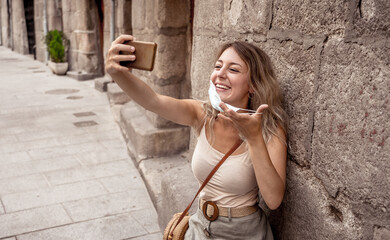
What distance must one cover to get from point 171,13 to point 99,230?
8.19 ft

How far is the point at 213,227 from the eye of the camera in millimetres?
1781

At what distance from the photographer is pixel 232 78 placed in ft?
5.49

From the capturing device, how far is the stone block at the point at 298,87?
1.56 meters

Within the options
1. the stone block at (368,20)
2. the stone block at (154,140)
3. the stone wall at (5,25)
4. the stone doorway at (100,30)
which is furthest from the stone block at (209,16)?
the stone wall at (5,25)

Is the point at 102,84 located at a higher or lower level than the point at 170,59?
lower

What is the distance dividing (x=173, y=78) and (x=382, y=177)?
352 centimetres

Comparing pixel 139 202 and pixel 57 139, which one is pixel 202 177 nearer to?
pixel 139 202

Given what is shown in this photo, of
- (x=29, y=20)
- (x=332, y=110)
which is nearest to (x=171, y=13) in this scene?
(x=332, y=110)

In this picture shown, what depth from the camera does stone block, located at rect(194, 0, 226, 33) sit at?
2.48 meters

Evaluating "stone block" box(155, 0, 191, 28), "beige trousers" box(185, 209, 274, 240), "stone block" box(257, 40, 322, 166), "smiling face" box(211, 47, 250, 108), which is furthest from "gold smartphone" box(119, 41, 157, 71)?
"stone block" box(155, 0, 191, 28)

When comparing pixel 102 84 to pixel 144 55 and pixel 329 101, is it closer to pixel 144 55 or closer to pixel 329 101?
pixel 144 55

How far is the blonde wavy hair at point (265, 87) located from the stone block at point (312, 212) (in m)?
0.22

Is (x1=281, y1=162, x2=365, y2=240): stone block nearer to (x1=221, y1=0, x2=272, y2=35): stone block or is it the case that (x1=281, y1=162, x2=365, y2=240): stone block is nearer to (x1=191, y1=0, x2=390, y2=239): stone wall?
(x1=191, y1=0, x2=390, y2=239): stone wall

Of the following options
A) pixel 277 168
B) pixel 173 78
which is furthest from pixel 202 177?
pixel 173 78
